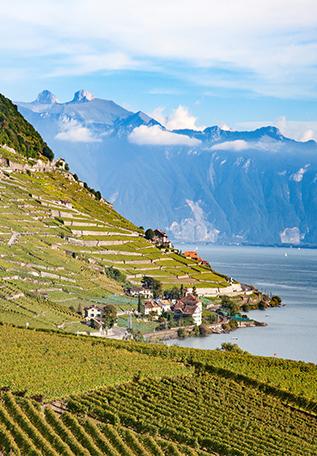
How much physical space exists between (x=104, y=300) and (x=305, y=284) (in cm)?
9886

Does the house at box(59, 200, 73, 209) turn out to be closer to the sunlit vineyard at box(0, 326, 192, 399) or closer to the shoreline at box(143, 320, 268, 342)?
the shoreline at box(143, 320, 268, 342)

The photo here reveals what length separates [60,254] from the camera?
107 meters

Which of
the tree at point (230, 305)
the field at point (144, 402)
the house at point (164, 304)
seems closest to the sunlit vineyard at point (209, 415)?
the field at point (144, 402)

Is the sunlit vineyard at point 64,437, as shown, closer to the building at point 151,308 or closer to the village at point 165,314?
the village at point 165,314

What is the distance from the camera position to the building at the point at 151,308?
10184 cm

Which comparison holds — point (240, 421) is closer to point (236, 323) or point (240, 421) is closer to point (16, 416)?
point (16, 416)

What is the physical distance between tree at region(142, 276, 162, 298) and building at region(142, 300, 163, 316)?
564cm

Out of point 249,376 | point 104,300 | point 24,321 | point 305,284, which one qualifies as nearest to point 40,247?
point 104,300

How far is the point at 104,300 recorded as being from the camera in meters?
96.6

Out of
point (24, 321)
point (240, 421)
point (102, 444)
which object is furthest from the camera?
point (24, 321)

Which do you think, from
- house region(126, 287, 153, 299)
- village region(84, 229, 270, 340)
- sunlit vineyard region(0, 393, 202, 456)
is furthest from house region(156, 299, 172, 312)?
sunlit vineyard region(0, 393, 202, 456)

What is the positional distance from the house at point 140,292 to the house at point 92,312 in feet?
60.4

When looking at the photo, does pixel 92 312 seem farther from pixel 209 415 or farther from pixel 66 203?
pixel 209 415

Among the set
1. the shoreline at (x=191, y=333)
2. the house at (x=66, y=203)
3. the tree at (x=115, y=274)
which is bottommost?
the shoreline at (x=191, y=333)
